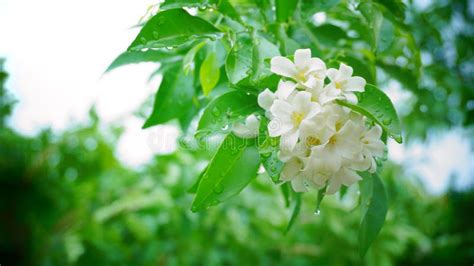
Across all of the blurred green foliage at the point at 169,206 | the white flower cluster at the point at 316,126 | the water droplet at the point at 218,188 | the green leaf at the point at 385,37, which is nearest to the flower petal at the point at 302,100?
the white flower cluster at the point at 316,126

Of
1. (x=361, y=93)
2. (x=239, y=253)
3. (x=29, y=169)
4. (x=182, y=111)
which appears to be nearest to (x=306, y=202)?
(x=239, y=253)

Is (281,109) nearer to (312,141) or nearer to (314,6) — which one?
(312,141)

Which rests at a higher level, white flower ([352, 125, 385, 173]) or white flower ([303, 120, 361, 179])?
white flower ([303, 120, 361, 179])

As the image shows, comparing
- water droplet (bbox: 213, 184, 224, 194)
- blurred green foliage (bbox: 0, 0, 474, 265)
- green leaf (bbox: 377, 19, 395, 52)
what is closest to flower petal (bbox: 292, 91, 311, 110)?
water droplet (bbox: 213, 184, 224, 194)

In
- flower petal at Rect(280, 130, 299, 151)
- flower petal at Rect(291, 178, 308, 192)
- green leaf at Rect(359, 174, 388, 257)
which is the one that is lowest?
green leaf at Rect(359, 174, 388, 257)

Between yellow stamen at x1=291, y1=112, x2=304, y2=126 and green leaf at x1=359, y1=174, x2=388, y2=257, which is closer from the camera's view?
yellow stamen at x1=291, y1=112, x2=304, y2=126

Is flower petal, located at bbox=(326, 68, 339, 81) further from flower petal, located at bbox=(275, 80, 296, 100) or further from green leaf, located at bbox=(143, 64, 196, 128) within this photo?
green leaf, located at bbox=(143, 64, 196, 128)
